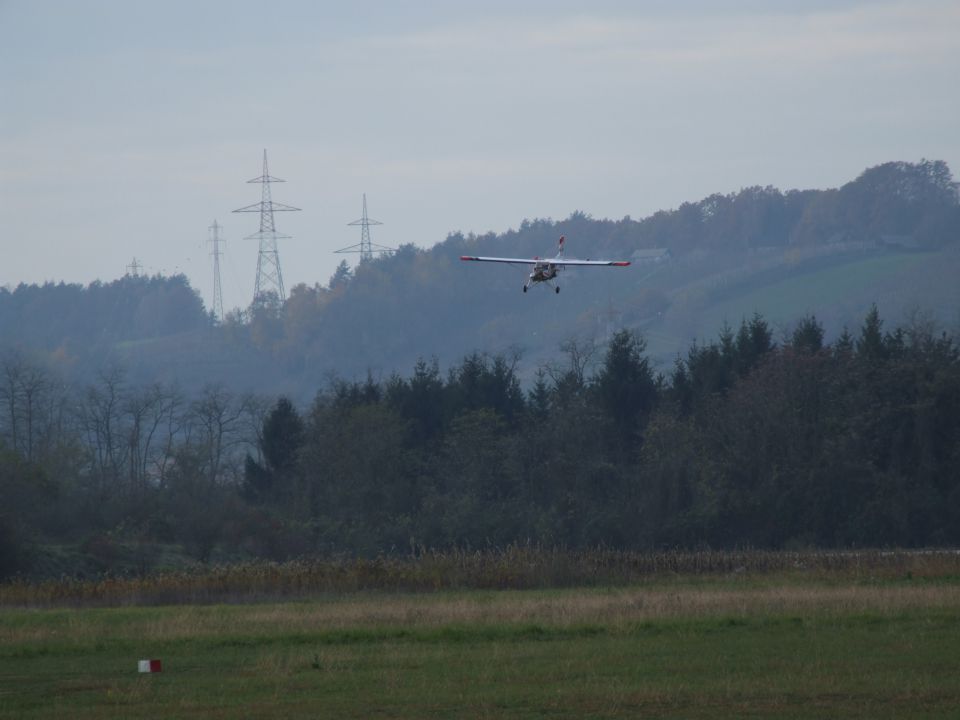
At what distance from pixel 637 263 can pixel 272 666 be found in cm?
15340

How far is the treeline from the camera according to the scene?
59156mm

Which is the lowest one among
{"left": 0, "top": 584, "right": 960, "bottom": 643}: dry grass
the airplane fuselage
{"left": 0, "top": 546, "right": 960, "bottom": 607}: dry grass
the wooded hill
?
{"left": 0, "top": 546, "right": 960, "bottom": 607}: dry grass

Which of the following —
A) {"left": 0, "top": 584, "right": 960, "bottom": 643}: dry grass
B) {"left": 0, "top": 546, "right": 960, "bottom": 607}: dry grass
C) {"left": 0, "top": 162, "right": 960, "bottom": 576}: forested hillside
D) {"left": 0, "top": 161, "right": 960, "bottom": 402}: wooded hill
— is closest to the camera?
{"left": 0, "top": 584, "right": 960, "bottom": 643}: dry grass

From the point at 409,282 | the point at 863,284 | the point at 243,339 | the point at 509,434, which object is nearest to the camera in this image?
the point at 509,434

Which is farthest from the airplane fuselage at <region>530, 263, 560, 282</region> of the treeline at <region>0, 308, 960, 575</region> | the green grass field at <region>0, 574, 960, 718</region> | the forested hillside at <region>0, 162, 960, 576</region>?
the forested hillside at <region>0, 162, 960, 576</region>

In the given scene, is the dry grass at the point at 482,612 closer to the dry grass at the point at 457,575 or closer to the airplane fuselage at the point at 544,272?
the dry grass at the point at 457,575

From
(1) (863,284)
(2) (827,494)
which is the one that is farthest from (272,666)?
(1) (863,284)

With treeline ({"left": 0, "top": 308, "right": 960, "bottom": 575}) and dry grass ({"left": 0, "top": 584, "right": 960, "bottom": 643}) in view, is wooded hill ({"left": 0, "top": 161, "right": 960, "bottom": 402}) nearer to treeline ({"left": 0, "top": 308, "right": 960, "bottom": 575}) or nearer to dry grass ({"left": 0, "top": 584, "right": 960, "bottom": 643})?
treeline ({"left": 0, "top": 308, "right": 960, "bottom": 575})

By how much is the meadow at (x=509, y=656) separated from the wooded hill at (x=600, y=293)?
106 meters

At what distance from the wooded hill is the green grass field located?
351 ft

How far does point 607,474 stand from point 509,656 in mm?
43596

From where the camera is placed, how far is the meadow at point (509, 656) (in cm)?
1778

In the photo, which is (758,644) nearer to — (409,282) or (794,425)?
(794,425)

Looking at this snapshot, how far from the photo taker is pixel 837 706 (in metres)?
17.0
